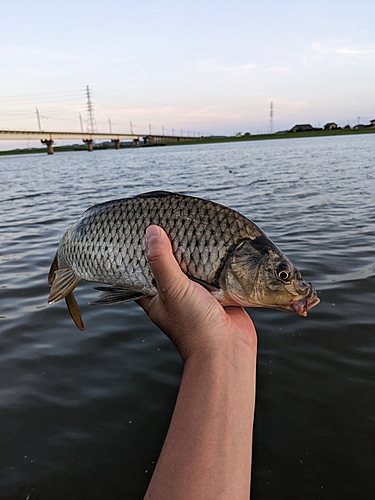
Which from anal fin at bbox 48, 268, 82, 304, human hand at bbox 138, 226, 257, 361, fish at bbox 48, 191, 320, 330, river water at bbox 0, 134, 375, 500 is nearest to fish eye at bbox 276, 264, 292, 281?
fish at bbox 48, 191, 320, 330

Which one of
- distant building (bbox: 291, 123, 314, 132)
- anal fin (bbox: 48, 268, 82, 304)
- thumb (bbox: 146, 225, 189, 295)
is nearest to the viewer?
thumb (bbox: 146, 225, 189, 295)

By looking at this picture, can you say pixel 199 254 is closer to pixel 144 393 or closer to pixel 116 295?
pixel 116 295

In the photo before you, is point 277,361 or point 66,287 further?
point 277,361

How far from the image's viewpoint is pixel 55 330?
5.34 meters

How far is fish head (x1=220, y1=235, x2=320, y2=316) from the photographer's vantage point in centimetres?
271

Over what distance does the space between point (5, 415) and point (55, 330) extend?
1.78 meters

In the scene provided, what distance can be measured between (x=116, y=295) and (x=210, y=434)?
1.40m

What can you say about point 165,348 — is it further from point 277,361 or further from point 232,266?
point 232,266

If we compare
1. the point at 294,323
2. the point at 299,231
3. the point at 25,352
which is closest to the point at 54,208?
the point at 299,231

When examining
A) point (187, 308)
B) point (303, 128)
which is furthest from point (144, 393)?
point (303, 128)

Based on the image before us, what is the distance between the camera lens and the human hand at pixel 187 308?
97.3 inches

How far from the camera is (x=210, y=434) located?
1.95m

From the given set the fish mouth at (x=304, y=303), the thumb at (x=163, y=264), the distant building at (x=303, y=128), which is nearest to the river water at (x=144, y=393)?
the fish mouth at (x=304, y=303)

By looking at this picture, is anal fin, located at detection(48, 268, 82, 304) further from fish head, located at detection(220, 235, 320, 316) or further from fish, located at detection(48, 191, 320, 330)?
fish head, located at detection(220, 235, 320, 316)
